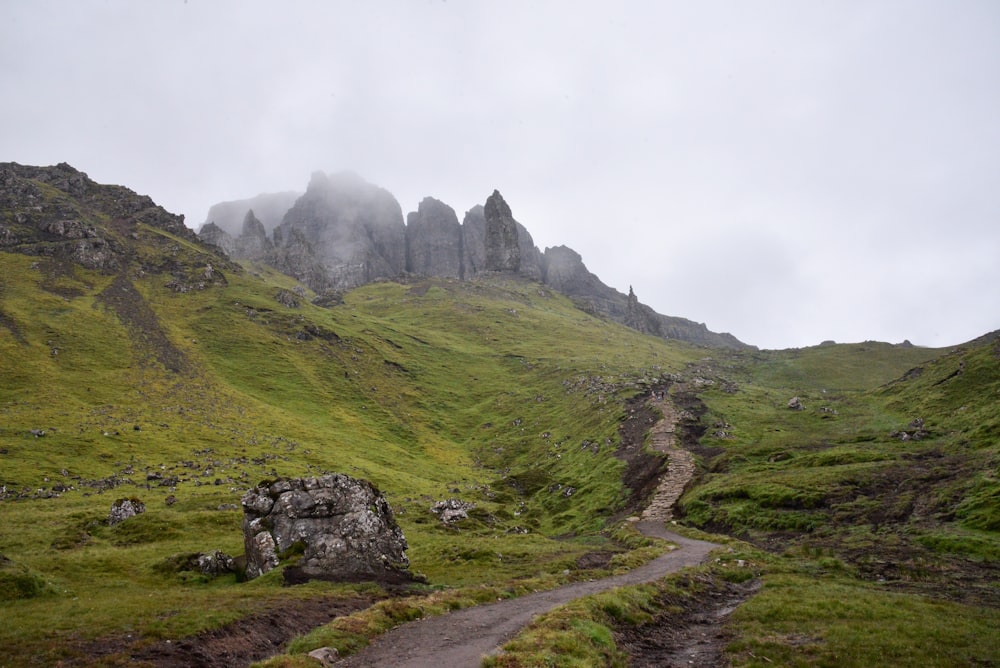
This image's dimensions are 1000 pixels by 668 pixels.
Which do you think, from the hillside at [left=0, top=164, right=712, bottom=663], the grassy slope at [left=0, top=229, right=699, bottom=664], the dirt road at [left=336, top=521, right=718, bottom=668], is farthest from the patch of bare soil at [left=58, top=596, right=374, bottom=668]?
the dirt road at [left=336, top=521, right=718, bottom=668]

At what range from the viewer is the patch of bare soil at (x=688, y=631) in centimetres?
2036

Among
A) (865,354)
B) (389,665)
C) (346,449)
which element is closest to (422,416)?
(346,449)

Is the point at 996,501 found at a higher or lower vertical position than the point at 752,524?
higher

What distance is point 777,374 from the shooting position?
17875 cm

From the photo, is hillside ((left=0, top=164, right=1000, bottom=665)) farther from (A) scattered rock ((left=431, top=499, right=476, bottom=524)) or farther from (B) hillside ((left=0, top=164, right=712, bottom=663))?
(A) scattered rock ((left=431, top=499, right=476, bottom=524))

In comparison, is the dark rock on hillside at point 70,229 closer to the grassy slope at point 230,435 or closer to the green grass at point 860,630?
the grassy slope at point 230,435

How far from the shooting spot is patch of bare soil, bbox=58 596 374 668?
63.9 feet

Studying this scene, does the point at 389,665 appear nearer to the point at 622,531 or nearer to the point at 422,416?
the point at 622,531

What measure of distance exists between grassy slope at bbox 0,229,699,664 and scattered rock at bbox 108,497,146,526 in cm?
121

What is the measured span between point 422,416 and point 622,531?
283 ft

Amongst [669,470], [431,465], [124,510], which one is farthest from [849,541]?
[431,465]

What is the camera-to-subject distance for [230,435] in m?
88.0

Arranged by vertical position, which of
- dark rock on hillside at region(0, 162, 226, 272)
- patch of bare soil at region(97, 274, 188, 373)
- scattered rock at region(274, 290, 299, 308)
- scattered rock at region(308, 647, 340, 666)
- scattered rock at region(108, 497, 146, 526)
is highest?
dark rock on hillside at region(0, 162, 226, 272)

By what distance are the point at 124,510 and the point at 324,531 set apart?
1095 inches
